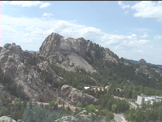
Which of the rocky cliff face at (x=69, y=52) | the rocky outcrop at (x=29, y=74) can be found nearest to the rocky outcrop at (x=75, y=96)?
the rocky outcrop at (x=29, y=74)

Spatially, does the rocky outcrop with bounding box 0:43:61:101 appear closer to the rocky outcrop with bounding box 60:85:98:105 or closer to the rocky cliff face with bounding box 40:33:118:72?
the rocky outcrop with bounding box 60:85:98:105

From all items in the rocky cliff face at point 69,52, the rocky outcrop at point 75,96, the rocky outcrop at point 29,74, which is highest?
the rocky cliff face at point 69,52

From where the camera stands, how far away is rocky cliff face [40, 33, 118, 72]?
82.8m

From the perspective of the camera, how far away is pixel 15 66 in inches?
2016

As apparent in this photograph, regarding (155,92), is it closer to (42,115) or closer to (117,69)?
(117,69)

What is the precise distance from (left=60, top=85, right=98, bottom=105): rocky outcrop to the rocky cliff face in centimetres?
2923

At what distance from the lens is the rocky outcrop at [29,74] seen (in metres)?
48.4

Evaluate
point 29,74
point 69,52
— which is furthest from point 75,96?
point 69,52

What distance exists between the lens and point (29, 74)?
50.3 m

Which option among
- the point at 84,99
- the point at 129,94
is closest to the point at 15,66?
the point at 84,99

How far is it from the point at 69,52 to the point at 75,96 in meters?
42.2

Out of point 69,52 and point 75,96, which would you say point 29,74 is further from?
point 69,52

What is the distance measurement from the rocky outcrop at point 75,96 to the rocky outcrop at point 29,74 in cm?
253

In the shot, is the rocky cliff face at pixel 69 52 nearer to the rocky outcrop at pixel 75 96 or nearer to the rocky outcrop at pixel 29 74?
the rocky outcrop at pixel 29 74
